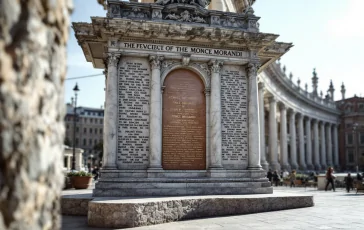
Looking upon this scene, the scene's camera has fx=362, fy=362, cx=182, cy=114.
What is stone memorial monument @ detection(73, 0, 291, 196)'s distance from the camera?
15492 millimetres

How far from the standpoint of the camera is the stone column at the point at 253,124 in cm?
1696

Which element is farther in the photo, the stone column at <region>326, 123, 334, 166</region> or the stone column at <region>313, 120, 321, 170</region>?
the stone column at <region>326, 123, 334, 166</region>

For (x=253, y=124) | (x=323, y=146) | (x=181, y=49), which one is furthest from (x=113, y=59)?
(x=323, y=146)

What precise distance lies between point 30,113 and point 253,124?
1533cm

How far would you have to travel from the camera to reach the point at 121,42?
52.9 feet

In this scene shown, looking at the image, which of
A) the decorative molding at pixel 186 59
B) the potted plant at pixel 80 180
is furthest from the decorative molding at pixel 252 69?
the potted plant at pixel 80 180

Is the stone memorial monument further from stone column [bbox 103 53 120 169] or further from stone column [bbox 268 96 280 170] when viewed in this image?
stone column [bbox 268 96 280 170]

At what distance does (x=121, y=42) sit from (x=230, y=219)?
29.3 feet

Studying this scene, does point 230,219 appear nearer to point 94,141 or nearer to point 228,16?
point 228,16

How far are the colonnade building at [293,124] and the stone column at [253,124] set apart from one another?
1008 inches

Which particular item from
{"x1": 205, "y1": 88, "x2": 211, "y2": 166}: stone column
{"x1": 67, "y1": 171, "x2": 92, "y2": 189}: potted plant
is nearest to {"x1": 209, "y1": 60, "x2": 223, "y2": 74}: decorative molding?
{"x1": 205, "y1": 88, "x2": 211, "y2": 166}: stone column

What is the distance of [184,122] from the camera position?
1653 cm

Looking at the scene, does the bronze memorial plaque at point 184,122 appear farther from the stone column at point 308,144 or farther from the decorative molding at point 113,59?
the stone column at point 308,144

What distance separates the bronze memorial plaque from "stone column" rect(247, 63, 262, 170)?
225 cm
